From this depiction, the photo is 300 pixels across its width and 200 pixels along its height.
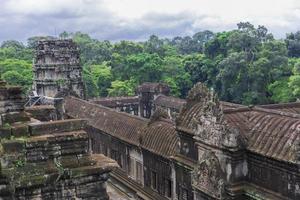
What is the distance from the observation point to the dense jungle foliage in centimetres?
5506

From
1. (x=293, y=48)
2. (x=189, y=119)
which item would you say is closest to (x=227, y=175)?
(x=189, y=119)

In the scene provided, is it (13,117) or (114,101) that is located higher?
(13,117)

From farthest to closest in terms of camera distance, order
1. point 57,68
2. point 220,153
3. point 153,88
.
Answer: point 153,88, point 57,68, point 220,153

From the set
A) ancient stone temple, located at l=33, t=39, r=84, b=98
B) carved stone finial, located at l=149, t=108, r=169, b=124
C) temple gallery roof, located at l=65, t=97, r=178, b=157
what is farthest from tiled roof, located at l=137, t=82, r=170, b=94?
carved stone finial, located at l=149, t=108, r=169, b=124

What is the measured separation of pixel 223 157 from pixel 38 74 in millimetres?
34315

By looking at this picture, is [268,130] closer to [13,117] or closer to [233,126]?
[233,126]

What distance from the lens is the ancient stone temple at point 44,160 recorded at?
30.1 ft

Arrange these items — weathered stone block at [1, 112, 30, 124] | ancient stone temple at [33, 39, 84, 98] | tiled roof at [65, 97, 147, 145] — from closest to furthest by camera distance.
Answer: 1. weathered stone block at [1, 112, 30, 124]
2. tiled roof at [65, 97, 147, 145]
3. ancient stone temple at [33, 39, 84, 98]

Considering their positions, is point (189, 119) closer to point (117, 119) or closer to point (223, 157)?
point (223, 157)

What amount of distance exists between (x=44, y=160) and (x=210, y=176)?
8347 mm

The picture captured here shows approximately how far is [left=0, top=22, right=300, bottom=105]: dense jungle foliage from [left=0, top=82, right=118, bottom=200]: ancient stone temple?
4190 cm

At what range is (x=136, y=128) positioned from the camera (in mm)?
27266

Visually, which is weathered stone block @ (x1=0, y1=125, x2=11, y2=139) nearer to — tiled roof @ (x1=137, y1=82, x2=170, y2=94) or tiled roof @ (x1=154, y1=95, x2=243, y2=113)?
tiled roof @ (x1=154, y1=95, x2=243, y2=113)

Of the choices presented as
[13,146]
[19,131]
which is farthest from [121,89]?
[13,146]
